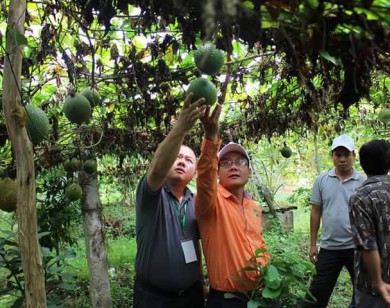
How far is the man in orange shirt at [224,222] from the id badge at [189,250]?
0.06m

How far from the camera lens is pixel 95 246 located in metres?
4.88

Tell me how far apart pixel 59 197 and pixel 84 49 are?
3.15 meters

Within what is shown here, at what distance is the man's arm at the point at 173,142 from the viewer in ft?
5.54

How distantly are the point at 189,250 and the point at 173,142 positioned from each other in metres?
0.70

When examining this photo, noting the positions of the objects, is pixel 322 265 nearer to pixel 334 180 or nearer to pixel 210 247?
pixel 334 180

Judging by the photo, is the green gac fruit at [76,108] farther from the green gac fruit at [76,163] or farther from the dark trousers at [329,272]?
the dark trousers at [329,272]

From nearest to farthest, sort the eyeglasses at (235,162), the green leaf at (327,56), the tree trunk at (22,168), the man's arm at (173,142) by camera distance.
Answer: the green leaf at (327,56) < the tree trunk at (22,168) < the man's arm at (173,142) < the eyeglasses at (235,162)

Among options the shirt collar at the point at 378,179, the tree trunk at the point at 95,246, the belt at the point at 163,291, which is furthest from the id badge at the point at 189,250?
the tree trunk at the point at 95,246

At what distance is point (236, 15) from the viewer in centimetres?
80

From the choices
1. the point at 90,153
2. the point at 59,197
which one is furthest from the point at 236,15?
the point at 59,197

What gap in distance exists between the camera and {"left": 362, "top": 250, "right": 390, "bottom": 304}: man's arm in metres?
2.13

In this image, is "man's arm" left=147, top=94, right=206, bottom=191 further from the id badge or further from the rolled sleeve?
the id badge

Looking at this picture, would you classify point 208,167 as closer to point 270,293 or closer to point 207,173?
point 207,173

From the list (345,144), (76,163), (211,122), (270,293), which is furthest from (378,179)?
(76,163)
